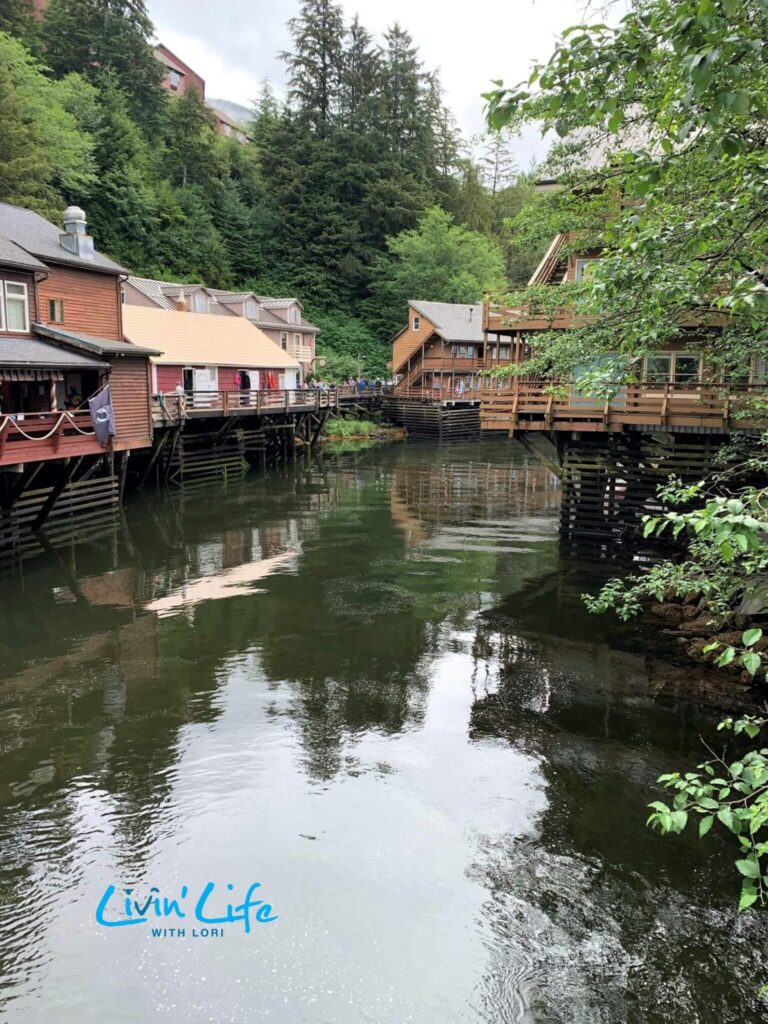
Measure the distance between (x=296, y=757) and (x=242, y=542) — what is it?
12.9 meters

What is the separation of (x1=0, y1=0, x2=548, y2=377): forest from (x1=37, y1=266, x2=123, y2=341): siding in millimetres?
24502

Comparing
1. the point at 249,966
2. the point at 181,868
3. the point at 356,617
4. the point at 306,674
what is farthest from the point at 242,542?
the point at 249,966

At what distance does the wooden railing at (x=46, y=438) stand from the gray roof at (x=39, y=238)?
17.8 ft

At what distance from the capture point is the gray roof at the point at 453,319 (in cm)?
5391

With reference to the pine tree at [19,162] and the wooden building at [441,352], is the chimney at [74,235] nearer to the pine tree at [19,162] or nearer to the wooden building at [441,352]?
the pine tree at [19,162]

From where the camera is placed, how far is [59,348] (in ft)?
74.0

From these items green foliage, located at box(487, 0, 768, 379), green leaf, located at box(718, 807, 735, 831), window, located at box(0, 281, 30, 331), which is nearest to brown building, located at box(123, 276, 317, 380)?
window, located at box(0, 281, 30, 331)

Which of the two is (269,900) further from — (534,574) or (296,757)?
(534,574)

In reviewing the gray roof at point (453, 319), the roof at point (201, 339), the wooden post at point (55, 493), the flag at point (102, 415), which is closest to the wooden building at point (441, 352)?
the gray roof at point (453, 319)

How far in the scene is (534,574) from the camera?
1841 centimetres

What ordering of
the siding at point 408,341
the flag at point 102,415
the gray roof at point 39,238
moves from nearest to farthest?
the flag at point 102,415 → the gray roof at point 39,238 → the siding at point 408,341

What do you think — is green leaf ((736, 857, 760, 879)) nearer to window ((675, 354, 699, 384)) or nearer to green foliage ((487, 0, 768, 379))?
green foliage ((487, 0, 768, 379))

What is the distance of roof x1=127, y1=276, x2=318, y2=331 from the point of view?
40.1m

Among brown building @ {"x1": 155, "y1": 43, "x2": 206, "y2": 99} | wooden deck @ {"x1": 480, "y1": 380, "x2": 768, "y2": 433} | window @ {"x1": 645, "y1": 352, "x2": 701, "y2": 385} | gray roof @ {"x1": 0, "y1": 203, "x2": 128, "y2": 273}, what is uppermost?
brown building @ {"x1": 155, "y1": 43, "x2": 206, "y2": 99}
